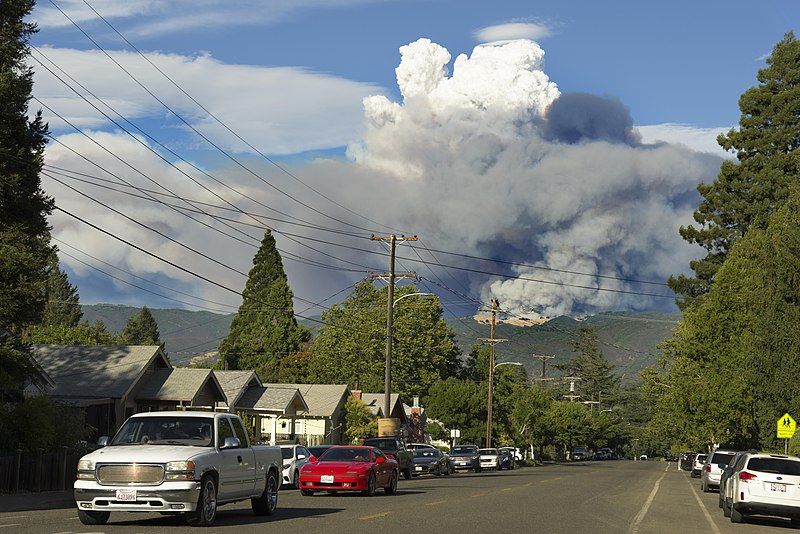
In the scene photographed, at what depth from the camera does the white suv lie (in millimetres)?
27438

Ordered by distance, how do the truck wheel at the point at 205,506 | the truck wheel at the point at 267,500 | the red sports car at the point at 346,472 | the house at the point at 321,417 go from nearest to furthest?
the truck wheel at the point at 205,506 → the truck wheel at the point at 267,500 → the red sports car at the point at 346,472 → the house at the point at 321,417

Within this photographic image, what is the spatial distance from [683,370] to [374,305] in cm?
5722

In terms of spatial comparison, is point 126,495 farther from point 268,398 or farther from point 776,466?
point 268,398

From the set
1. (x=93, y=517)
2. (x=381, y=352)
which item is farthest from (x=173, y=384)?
(x=381, y=352)

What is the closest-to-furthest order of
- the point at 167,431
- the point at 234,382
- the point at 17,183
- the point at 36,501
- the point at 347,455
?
the point at 167,431 → the point at 36,501 → the point at 347,455 → the point at 17,183 → the point at 234,382

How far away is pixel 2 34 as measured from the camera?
40.5 meters

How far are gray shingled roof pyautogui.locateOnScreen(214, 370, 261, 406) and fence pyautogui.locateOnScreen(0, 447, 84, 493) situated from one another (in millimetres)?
33037

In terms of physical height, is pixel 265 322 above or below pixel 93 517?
above

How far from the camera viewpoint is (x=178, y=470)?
18422mm

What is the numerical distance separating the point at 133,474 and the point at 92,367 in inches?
1614

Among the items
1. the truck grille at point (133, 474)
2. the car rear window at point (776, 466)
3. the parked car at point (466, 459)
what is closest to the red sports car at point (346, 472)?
the car rear window at point (776, 466)

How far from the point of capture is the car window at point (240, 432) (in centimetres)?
2119

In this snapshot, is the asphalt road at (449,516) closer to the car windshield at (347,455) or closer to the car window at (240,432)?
the car windshield at (347,455)

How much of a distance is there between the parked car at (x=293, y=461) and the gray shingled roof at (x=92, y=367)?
53.1 ft
